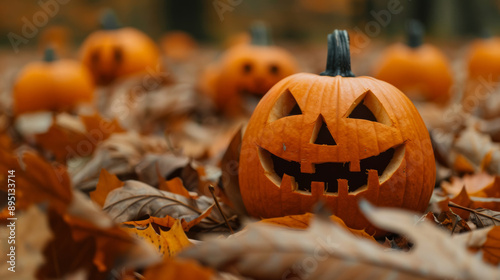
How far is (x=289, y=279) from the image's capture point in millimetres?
1211

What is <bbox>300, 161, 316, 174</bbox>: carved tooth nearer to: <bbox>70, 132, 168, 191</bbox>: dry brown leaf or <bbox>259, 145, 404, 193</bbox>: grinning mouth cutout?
<bbox>259, 145, 404, 193</bbox>: grinning mouth cutout

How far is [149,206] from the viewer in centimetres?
169

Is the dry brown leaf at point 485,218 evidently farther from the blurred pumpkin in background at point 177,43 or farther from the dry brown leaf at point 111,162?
the blurred pumpkin in background at point 177,43

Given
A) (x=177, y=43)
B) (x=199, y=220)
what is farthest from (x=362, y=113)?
(x=177, y=43)

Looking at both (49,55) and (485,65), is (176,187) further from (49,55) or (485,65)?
(485,65)

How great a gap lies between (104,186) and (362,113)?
94cm

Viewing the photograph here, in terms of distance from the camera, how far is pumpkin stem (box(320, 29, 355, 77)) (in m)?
1.73

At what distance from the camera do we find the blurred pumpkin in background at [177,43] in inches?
513

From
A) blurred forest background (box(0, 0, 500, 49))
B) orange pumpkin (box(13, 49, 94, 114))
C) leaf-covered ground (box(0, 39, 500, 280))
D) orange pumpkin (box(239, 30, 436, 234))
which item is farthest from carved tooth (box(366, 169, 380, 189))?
blurred forest background (box(0, 0, 500, 49))

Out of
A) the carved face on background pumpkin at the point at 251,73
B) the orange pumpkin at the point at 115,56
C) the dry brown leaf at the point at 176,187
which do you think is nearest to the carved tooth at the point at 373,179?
the dry brown leaf at the point at 176,187

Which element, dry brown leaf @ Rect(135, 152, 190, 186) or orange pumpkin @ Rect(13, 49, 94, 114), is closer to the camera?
dry brown leaf @ Rect(135, 152, 190, 186)

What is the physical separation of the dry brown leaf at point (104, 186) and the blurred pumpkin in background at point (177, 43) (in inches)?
420

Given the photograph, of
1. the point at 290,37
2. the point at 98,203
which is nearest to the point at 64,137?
the point at 98,203

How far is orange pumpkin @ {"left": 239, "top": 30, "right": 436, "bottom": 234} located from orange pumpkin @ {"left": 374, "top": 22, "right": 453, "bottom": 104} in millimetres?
2744
